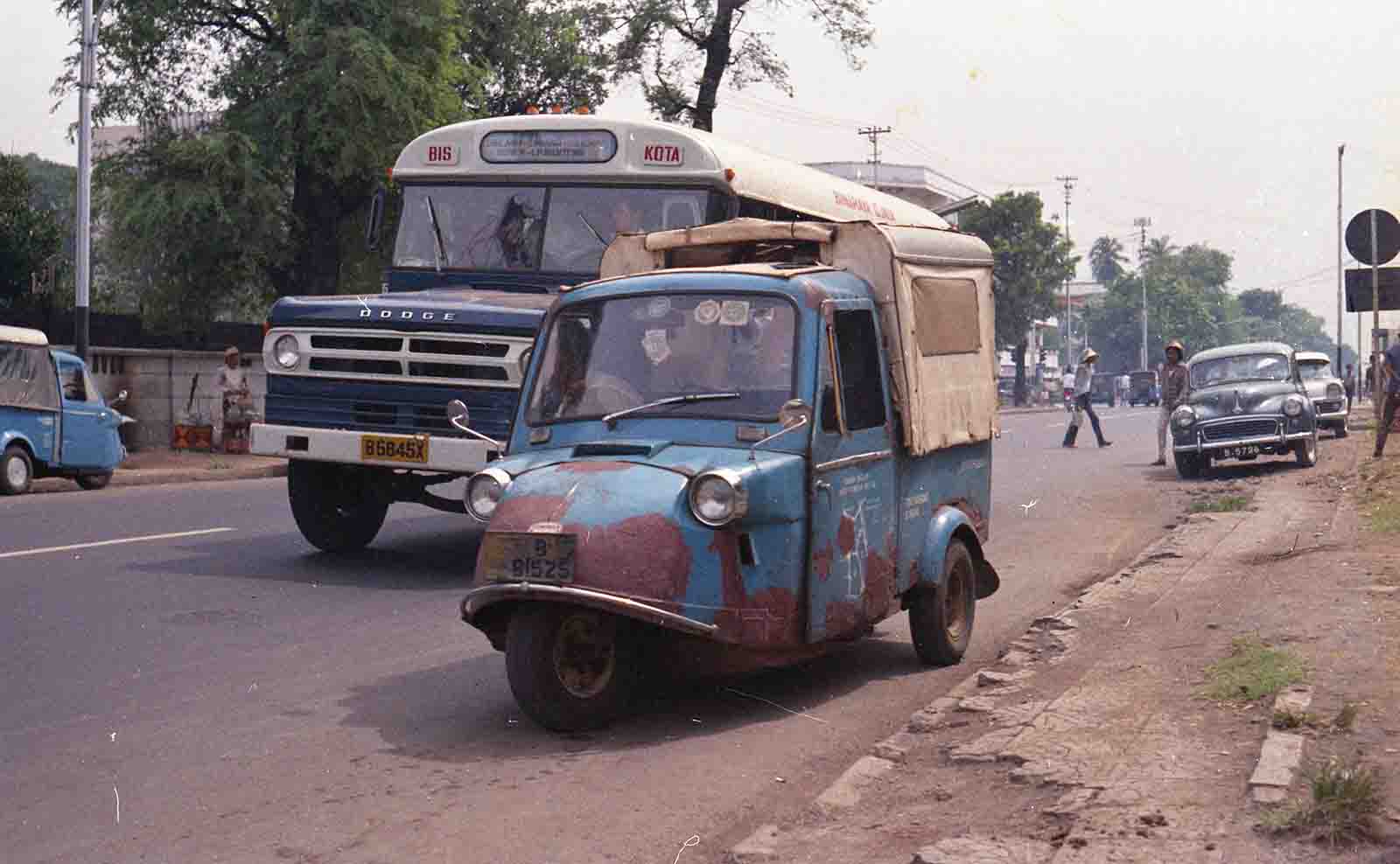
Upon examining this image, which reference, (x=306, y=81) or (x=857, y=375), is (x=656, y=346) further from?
(x=306, y=81)

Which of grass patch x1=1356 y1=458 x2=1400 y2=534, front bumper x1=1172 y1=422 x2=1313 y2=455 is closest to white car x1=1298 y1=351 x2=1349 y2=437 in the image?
front bumper x1=1172 y1=422 x2=1313 y2=455

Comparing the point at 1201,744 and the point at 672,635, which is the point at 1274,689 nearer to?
the point at 1201,744

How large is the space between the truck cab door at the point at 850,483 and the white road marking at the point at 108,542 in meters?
7.08

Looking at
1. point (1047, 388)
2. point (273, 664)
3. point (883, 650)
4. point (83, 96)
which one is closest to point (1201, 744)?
point (883, 650)

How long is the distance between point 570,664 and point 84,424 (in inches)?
574

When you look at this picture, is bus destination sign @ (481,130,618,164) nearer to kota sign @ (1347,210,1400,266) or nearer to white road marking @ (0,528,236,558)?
white road marking @ (0,528,236,558)

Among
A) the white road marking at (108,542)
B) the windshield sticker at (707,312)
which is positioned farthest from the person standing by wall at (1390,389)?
the windshield sticker at (707,312)

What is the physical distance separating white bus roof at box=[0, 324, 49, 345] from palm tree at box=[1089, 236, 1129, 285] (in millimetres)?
151147

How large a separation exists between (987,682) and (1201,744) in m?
1.93

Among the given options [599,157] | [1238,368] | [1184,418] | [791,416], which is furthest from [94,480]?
[1238,368]

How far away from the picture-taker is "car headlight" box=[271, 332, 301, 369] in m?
11.6

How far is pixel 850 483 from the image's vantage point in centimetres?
743

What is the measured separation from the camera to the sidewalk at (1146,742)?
4.87 metres

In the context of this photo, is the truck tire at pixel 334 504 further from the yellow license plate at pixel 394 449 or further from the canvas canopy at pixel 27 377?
the canvas canopy at pixel 27 377
